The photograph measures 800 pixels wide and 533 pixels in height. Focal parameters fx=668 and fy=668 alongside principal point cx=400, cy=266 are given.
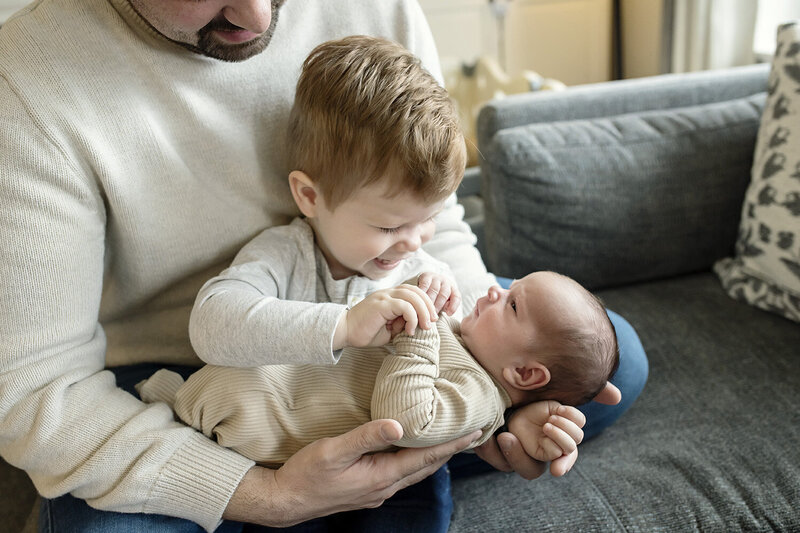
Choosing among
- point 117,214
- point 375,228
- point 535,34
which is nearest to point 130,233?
point 117,214

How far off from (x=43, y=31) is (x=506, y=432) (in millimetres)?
946

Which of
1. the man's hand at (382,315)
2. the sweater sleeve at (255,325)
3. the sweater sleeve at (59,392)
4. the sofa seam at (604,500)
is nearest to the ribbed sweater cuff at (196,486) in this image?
the sweater sleeve at (59,392)

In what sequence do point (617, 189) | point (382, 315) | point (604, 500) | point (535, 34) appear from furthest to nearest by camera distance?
point (535, 34) → point (617, 189) → point (604, 500) → point (382, 315)

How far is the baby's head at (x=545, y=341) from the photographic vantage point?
1016 mm

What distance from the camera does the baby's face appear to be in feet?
3.35

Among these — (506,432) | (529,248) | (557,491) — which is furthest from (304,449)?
(529,248)

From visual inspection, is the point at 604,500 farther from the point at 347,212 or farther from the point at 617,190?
the point at 617,190

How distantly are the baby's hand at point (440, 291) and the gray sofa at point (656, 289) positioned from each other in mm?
383

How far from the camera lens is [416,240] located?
1067 mm

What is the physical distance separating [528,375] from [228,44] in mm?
708

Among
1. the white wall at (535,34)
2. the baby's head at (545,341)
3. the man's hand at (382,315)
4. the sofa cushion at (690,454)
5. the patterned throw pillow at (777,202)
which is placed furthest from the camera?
the white wall at (535,34)

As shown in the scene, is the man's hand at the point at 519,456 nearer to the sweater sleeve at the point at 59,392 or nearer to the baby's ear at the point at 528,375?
the baby's ear at the point at 528,375

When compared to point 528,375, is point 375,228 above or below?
above

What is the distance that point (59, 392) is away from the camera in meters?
0.99
